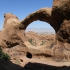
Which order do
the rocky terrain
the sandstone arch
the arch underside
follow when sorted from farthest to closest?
1. the arch underside
2. the sandstone arch
3. the rocky terrain

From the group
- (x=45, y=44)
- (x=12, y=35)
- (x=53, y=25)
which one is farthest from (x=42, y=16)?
(x=12, y=35)

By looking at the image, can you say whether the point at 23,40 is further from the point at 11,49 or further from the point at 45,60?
the point at 45,60

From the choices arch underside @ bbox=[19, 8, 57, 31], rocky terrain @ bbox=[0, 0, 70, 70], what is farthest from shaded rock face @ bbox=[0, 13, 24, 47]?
arch underside @ bbox=[19, 8, 57, 31]

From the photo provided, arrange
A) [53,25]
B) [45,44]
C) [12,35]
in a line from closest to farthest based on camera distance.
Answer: [53,25]
[45,44]
[12,35]

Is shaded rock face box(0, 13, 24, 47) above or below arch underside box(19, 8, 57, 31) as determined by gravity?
below

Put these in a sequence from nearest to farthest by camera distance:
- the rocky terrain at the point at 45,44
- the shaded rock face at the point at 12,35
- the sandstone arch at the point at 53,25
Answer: the rocky terrain at the point at 45,44 → the sandstone arch at the point at 53,25 → the shaded rock face at the point at 12,35

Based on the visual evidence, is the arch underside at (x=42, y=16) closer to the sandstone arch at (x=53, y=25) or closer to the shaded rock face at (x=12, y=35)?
the sandstone arch at (x=53, y=25)

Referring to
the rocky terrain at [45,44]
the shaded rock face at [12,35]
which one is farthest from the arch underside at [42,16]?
the shaded rock face at [12,35]

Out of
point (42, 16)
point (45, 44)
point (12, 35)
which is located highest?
point (42, 16)

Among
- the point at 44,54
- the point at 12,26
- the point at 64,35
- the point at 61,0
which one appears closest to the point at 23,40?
the point at 12,26

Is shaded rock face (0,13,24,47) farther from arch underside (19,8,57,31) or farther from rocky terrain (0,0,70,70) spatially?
arch underside (19,8,57,31)

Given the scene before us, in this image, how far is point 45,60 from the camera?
1287 cm

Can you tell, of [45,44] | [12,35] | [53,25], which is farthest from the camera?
[12,35]

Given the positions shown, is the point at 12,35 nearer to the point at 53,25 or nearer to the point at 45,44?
the point at 45,44
